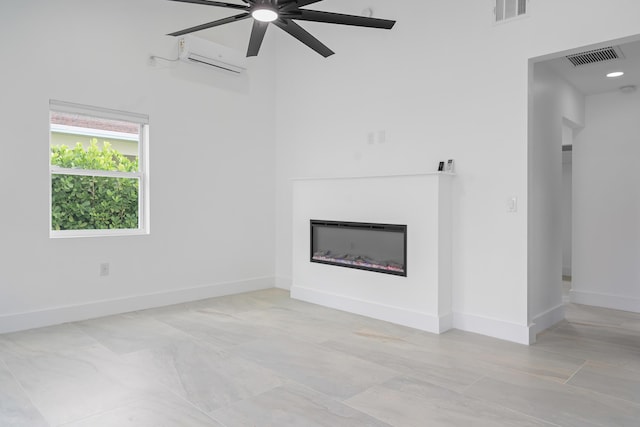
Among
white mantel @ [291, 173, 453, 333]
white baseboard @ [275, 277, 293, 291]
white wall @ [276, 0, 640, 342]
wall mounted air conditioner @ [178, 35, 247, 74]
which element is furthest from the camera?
white baseboard @ [275, 277, 293, 291]

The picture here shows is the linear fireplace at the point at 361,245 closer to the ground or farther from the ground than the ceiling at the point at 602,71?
closer to the ground

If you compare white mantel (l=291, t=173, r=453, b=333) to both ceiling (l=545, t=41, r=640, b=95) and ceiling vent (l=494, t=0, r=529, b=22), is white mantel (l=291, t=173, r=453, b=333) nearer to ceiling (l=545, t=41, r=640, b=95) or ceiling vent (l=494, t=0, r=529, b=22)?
ceiling vent (l=494, t=0, r=529, b=22)

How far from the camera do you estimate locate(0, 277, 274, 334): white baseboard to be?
3.71 m

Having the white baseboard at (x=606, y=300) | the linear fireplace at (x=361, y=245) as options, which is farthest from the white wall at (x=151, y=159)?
the white baseboard at (x=606, y=300)

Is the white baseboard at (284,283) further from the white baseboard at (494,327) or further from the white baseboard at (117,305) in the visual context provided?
the white baseboard at (494,327)

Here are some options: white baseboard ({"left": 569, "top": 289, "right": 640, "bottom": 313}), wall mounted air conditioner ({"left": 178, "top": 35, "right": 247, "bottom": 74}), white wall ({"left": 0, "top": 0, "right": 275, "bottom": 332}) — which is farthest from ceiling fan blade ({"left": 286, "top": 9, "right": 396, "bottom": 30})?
white baseboard ({"left": 569, "top": 289, "right": 640, "bottom": 313})

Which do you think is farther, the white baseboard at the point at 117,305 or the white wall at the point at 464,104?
the white baseboard at the point at 117,305

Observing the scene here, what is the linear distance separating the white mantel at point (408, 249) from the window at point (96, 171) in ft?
5.74

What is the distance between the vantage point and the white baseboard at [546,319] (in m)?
3.71

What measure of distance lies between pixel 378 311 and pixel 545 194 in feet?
6.08

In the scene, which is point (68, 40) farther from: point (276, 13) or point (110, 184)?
point (276, 13)

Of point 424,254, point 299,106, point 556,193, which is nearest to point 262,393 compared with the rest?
point 424,254

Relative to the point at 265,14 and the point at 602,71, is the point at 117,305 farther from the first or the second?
the point at 602,71

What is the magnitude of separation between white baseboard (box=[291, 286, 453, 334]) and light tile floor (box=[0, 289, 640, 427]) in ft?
0.39
